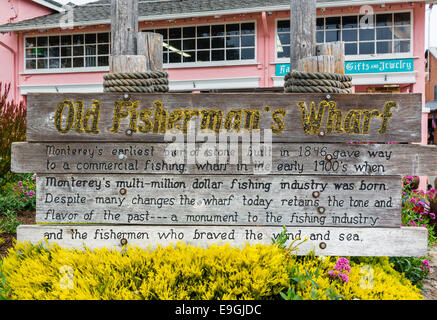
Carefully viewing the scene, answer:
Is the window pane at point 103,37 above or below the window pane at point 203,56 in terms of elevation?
above

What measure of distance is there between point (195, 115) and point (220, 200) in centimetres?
63

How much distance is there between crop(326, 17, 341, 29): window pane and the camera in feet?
40.7

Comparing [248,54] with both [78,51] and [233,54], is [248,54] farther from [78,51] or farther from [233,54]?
[78,51]

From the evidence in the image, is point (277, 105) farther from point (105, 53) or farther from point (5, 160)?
point (105, 53)

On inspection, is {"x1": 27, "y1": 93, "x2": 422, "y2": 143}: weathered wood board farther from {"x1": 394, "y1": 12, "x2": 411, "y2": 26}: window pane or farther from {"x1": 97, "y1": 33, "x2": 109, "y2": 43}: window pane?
{"x1": 97, "y1": 33, "x2": 109, "y2": 43}: window pane

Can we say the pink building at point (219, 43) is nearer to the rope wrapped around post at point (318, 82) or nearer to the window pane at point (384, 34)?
the window pane at point (384, 34)

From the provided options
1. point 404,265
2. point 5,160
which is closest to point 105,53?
point 5,160

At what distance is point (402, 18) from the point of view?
39.7ft

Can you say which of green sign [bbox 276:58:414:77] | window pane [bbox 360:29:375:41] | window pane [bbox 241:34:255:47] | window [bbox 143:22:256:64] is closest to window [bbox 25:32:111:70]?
window [bbox 143:22:256:64]

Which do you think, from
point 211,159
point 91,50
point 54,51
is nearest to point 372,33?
point 91,50

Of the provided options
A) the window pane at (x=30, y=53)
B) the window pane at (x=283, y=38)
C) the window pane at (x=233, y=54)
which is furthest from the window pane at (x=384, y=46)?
the window pane at (x=30, y=53)

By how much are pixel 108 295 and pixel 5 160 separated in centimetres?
486

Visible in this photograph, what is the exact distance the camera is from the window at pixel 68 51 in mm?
14094

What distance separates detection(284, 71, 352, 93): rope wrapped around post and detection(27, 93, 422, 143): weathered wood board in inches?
3.3
